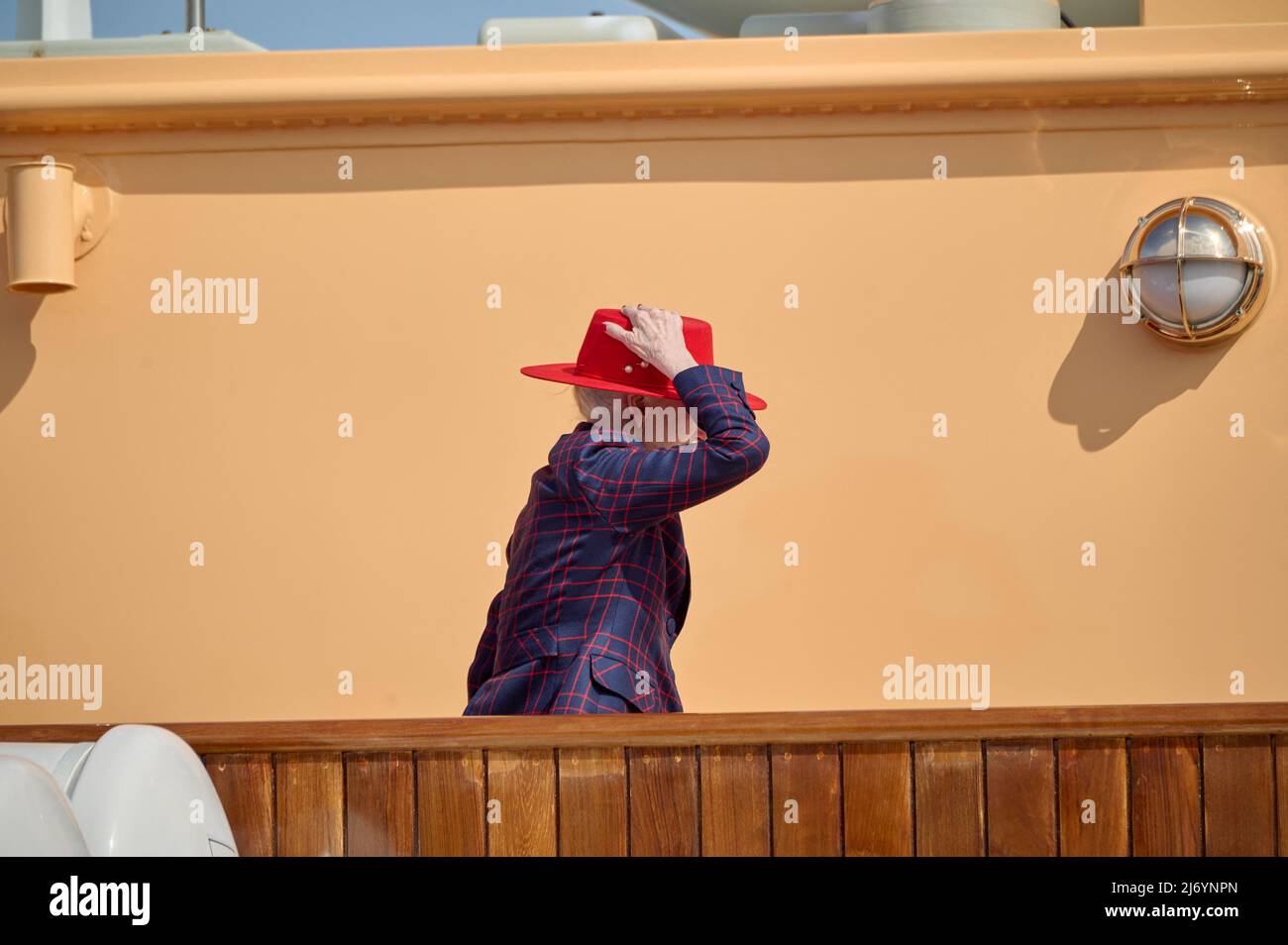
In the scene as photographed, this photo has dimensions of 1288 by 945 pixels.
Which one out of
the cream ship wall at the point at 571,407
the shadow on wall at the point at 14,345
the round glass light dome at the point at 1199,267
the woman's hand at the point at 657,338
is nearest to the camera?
the woman's hand at the point at 657,338

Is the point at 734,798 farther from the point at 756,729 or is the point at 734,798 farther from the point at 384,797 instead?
the point at 384,797

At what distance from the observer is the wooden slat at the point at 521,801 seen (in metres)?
2.52

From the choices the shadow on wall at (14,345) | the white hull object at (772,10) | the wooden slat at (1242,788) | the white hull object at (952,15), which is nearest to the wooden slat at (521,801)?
the wooden slat at (1242,788)

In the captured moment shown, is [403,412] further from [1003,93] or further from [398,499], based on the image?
[1003,93]

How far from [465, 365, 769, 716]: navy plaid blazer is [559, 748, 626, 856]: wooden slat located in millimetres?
264

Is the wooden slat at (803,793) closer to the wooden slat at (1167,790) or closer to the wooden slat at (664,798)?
the wooden slat at (664,798)

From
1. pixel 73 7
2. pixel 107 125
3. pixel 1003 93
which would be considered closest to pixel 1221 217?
pixel 1003 93

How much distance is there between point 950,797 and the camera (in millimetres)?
2506

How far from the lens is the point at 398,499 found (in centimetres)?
417

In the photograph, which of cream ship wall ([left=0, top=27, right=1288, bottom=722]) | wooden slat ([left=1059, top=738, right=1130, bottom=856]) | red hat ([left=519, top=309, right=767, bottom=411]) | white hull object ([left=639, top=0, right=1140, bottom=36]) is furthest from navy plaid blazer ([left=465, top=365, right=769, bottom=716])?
white hull object ([left=639, top=0, right=1140, bottom=36])

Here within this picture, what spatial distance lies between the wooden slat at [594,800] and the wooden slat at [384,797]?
0.91 feet

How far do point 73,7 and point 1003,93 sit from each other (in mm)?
3111

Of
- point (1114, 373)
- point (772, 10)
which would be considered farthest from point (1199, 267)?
point (772, 10)

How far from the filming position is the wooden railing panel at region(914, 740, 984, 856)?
8.22ft
